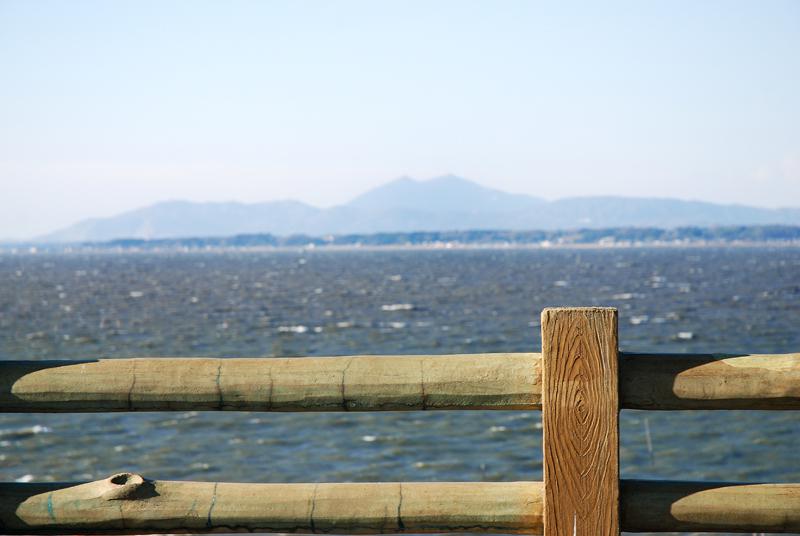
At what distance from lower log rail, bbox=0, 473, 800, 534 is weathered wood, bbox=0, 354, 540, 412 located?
0.90 ft

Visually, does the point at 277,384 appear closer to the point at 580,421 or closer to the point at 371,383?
the point at 371,383

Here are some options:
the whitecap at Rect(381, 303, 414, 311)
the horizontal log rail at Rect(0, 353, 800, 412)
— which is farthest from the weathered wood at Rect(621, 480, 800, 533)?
the whitecap at Rect(381, 303, 414, 311)

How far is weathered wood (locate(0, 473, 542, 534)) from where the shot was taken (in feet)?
10.0

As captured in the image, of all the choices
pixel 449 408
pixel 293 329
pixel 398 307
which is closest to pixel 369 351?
pixel 293 329

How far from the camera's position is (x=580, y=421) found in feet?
9.62

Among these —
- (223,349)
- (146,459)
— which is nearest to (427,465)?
(146,459)

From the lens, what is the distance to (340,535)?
3.10 meters

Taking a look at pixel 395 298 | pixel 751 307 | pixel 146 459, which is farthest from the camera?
pixel 395 298

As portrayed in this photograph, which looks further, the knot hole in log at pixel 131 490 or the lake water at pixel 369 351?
the lake water at pixel 369 351

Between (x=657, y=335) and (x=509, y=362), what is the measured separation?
32017 millimetres

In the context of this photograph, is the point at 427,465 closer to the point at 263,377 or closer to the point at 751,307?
the point at 263,377

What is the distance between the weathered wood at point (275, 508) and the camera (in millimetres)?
3053

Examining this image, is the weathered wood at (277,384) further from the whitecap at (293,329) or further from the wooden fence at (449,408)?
the whitecap at (293,329)

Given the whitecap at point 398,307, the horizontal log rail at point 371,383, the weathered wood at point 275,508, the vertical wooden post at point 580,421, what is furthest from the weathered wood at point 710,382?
the whitecap at point 398,307
